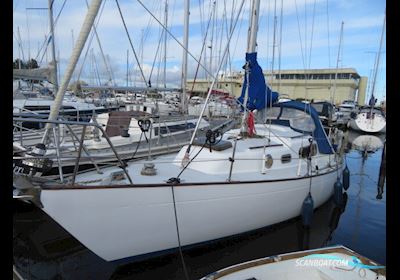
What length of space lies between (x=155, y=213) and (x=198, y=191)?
2.33ft

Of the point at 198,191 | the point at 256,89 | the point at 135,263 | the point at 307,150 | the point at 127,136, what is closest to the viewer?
the point at 198,191

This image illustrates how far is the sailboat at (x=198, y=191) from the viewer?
13.1 ft

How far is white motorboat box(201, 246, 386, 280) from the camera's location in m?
3.21

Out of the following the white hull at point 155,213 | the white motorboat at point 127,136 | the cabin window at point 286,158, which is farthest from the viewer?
the white motorboat at point 127,136

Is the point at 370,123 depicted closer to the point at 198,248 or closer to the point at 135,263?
the point at 198,248

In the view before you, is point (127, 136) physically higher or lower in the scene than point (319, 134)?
lower

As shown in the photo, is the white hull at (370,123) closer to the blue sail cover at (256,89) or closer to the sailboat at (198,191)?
the sailboat at (198,191)

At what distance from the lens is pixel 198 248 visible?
Answer: 5.18 meters

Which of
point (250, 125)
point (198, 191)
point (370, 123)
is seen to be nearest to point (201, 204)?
point (198, 191)

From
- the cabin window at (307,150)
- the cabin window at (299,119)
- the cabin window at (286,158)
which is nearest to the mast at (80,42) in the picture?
the cabin window at (286,158)

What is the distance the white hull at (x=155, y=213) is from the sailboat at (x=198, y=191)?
1 cm

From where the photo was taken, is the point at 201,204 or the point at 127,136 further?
the point at 127,136

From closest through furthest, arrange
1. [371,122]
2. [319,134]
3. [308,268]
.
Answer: [308,268] < [319,134] < [371,122]
